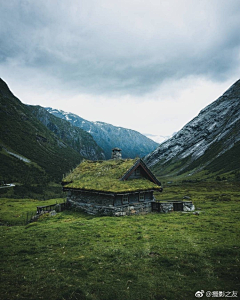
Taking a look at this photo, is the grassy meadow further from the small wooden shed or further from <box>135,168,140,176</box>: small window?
<box>135,168,140,176</box>: small window

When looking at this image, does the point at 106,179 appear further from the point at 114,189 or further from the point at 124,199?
the point at 124,199

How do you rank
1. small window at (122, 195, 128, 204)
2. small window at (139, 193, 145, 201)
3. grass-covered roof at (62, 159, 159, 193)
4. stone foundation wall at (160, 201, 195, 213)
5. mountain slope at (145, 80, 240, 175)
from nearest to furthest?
1. small window at (122, 195, 128, 204)
2. grass-covered roof at (62, 159, 159, 193)
3. small window at (139, 193, 145, 201)
4. stone foundation wall at (160, 201, 195, 213)
5. mountain slope at (145, 80, 240, 175)

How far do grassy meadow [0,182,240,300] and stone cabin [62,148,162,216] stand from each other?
7.78 metres

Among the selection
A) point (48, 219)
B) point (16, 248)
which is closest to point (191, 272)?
point (16, 248)

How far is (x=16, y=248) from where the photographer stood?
14609 millimetres

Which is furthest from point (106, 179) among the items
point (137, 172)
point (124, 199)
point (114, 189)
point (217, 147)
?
point (217, 147)

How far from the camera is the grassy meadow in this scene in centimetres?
924

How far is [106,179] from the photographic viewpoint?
30.1 meters

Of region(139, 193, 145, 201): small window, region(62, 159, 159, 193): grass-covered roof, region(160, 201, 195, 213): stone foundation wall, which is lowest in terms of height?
region(160, 201, 195, 213): stone foundation wall

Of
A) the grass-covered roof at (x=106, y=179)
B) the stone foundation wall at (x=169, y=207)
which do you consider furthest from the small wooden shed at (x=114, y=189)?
the stone foundation wall at (x=169, y=207)

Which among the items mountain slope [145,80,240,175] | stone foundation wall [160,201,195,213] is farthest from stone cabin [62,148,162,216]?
mountain slope [145,80,240,175]

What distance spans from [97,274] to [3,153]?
17799 cm

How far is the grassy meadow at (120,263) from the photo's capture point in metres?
9.24

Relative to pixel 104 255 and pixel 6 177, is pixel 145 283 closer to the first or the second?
pixel 104 255
